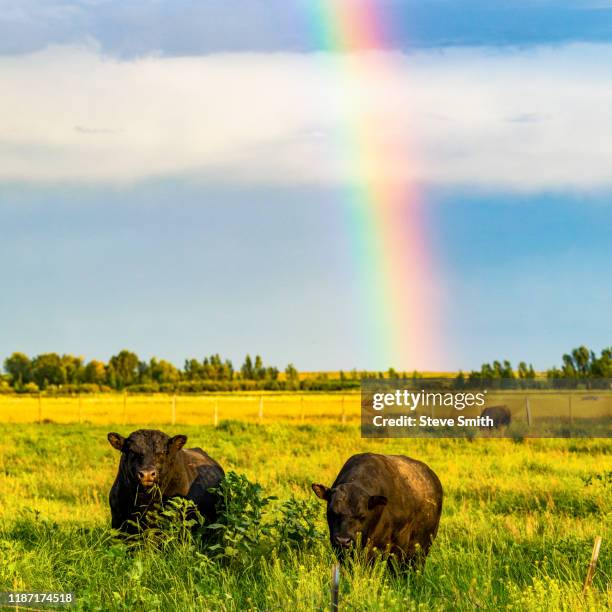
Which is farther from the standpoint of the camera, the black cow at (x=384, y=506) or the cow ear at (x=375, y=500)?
the cow ear at (x=375, y=500)

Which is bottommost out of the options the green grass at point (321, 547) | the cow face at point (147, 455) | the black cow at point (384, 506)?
the green grass at point (321, 547)

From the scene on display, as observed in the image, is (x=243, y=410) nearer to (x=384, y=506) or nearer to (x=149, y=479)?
(x=149, y=479)

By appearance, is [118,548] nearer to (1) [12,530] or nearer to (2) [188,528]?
(2) [188,528]

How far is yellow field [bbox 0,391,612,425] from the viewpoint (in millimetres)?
54812

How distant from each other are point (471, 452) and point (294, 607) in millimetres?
22590

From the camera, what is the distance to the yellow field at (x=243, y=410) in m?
54.8

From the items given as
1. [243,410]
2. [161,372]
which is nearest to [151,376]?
[161,372]

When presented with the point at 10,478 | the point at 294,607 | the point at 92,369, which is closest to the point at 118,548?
the point at 294,607

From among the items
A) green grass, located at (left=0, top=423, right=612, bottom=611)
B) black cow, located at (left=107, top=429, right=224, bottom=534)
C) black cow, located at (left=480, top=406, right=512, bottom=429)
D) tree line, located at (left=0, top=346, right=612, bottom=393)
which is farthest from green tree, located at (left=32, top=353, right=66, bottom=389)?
black cow, located at (left=107, top=429, right=224, bottom=534)

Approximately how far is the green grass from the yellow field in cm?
1917

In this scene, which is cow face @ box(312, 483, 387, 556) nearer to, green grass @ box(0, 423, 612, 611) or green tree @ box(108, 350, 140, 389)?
green grass @ box(0, 423, 612, 611)

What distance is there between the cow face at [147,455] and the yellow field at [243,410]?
33510mm

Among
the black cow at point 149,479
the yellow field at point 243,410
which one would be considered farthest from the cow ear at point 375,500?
the yellow field at point 243,410

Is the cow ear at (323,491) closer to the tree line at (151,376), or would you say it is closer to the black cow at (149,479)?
the black cow at (149,479)
